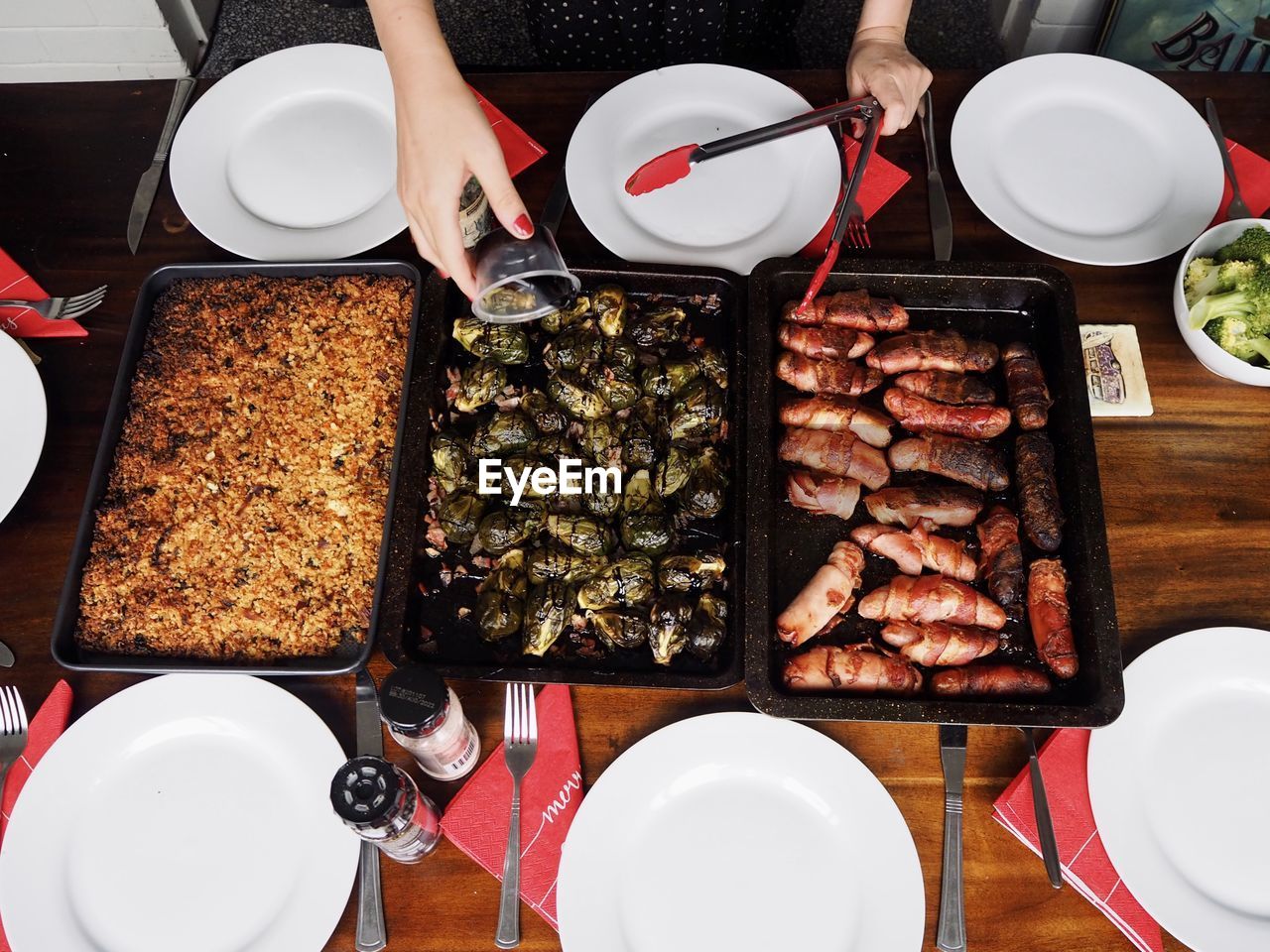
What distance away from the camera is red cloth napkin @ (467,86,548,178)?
2.35 m

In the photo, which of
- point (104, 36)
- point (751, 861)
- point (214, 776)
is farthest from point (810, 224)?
point (104, 36)

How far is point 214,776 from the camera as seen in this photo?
1771 millimetres

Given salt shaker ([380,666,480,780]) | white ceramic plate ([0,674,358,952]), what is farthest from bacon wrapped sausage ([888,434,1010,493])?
white ceramic plate ([0,674,358,952])

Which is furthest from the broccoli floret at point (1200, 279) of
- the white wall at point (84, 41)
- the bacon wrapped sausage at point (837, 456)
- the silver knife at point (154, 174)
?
the white wall at point (84, 41)

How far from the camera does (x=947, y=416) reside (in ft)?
6.75

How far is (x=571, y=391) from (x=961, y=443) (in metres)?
0.96

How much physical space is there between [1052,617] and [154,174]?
263cm

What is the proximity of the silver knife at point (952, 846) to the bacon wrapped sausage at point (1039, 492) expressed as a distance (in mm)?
496

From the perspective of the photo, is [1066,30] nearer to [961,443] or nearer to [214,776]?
[961,443]

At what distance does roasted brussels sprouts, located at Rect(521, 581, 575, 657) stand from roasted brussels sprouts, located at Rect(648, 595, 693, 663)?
0.20m

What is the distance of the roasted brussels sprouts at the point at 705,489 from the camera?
193 centimetres

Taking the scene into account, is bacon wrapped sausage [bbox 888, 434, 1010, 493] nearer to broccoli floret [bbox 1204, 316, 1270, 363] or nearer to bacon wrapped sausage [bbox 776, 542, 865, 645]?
bacon wrapped sausage [bbox 776, 542, 865, 645]

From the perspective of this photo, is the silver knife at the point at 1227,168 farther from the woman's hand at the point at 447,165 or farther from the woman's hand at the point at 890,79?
the woman's hand at the point at 447,165

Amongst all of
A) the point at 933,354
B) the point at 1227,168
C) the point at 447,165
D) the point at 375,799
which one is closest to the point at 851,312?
the point at 933,354
